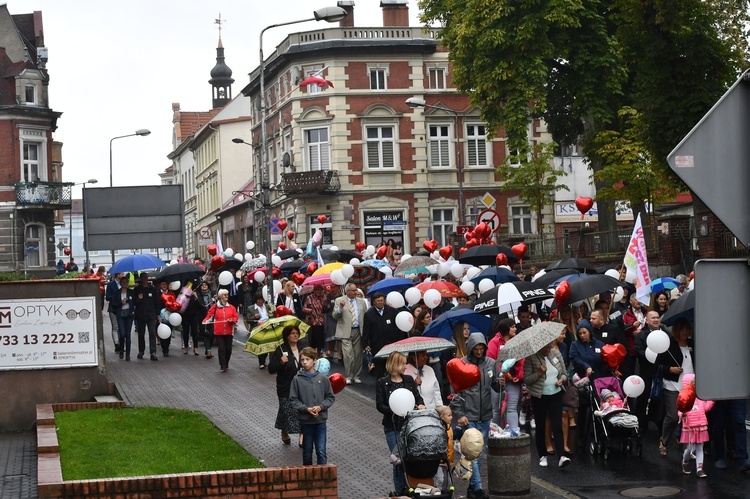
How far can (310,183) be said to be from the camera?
61.3 meters

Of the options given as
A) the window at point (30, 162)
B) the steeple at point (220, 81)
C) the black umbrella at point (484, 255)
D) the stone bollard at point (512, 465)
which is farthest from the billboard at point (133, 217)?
the steeple at point (220, 81)

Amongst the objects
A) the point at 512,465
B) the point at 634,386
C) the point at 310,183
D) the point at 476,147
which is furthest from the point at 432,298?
the point at 476,147

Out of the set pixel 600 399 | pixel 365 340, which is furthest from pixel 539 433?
pixel 365 340

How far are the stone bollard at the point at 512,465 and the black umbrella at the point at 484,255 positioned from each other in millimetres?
14962

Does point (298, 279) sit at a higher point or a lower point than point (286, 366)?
higher

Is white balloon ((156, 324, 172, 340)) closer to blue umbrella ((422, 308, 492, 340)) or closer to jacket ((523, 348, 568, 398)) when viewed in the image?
blue umbrella ((422, 308, 492, 340))

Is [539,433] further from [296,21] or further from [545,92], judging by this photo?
[545,92]

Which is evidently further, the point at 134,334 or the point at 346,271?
the point at 134,334

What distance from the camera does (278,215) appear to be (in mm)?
68000

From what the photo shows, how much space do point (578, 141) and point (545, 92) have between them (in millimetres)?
6253

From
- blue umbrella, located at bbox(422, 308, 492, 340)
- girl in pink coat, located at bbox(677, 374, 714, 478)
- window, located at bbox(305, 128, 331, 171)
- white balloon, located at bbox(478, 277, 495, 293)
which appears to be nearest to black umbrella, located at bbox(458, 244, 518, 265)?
white balloon, located at bbox(478, 277, 495, 293)

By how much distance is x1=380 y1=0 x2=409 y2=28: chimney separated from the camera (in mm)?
65625

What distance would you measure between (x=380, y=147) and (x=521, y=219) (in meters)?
8.16

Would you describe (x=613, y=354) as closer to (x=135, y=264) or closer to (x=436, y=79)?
(x=135, y=264)
